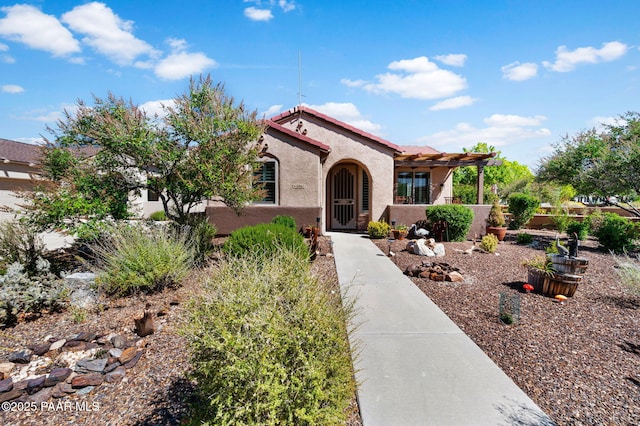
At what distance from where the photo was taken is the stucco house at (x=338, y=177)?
1331cm

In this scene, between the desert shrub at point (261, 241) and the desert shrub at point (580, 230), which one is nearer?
the desert shrub at point (261, 241)

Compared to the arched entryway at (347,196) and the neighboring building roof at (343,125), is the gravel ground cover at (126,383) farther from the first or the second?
the arched entryway at (347,196)

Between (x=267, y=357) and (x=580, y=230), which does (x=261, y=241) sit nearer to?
(x=267, y=357)

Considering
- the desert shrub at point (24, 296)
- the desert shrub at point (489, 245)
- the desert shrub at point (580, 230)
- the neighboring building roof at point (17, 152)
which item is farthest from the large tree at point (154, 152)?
the desert shrub at point (580, 230)

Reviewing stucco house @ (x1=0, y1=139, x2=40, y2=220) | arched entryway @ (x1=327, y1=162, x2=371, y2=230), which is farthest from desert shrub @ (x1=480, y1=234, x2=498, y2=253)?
stucco house @ (x1=0, y1=139, x2=40, y2=220)

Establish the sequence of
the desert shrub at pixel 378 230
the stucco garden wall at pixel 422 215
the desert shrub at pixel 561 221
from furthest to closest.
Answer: the desert shrub at pixel 561 221 < the stucco garden wall at pixel 422 215 < the desert shrub at pixel 378 230

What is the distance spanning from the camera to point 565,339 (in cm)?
457

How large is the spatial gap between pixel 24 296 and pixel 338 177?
12844 mm

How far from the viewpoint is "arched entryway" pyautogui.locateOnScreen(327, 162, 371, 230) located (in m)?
15.9

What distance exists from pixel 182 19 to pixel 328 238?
8723mm

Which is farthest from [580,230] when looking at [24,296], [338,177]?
[24,296]

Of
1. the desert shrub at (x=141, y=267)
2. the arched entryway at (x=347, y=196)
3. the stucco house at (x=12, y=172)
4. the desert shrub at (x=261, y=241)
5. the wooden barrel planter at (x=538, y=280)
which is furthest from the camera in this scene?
the stucco house at (x=12, y=172)

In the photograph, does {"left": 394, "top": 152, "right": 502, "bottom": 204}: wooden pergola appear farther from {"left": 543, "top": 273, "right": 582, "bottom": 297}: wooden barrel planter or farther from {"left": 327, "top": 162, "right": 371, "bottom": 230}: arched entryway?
{"left": 543, "top": 273, "right": 582, "bottom": 297}: wooden barrel planter

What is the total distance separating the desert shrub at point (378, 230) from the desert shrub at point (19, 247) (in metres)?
10.5
